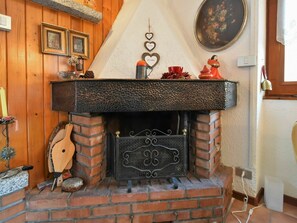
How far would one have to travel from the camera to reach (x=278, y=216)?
145 centimetres

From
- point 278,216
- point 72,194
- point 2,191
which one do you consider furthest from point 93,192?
point 278,216

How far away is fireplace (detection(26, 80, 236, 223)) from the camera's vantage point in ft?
3.90

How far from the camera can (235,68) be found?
1.57 meters

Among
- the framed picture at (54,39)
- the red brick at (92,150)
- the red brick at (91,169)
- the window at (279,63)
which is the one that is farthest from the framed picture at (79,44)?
the window at (279,63)

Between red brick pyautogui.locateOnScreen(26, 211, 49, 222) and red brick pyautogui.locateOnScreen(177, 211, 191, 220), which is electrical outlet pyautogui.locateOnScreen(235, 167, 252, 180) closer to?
red brick pyautogui.locateOnScreen(177, 211, 191, 220)

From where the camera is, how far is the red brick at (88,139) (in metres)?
1.29

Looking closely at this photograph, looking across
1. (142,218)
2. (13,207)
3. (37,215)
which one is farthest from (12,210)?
(142,218)

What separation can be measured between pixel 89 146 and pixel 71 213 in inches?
16.8

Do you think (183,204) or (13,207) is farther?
(183,204)

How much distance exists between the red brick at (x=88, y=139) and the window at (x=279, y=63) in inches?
57.3

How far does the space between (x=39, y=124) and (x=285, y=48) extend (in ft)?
6.55

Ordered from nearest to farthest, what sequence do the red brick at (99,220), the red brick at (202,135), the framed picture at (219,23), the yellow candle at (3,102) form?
the yellow candle at (3,102), the red brick at (99,220), the red brick at (202,135), the framed picture at (219,23)

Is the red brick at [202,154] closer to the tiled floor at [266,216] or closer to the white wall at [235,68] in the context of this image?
the white wall at [235,68]

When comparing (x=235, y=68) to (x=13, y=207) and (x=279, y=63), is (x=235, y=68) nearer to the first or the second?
(x=279, y=63)
